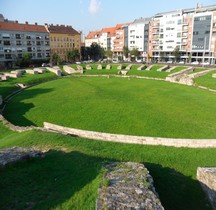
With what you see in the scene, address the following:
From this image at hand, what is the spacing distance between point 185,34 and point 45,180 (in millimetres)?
89819

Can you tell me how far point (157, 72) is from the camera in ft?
187

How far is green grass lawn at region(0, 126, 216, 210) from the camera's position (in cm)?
911

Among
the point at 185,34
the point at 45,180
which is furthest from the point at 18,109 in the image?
the point at 185,34

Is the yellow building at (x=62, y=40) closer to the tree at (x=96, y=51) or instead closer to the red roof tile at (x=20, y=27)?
the red roof tile at (x=20, y=27)

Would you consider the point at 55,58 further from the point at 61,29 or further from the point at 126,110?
the point at 126,110

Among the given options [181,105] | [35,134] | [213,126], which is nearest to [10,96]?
[35,134]

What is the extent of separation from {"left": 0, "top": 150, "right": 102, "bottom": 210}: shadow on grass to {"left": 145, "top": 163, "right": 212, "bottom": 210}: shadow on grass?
322 centimetres

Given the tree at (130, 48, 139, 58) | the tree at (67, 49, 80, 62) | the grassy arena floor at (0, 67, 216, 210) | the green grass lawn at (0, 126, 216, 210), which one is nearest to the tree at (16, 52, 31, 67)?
the tree at (67, 49, 80, 62)

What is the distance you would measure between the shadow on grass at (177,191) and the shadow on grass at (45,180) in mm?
3223

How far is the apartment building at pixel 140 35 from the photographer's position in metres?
102

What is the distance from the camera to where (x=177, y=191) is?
11.2 metres

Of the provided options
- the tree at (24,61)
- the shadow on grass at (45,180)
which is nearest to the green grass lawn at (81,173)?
the shadow on grass at (45,180)

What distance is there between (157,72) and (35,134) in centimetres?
4422

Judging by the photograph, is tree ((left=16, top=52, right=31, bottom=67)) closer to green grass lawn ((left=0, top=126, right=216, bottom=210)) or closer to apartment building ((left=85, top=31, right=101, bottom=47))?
apartment building ((left=85, top=31, right=101, bottom=47))
